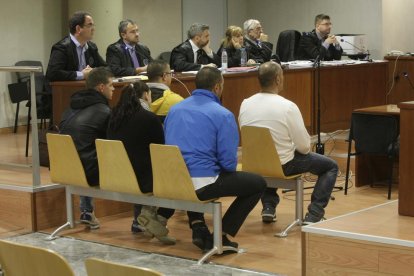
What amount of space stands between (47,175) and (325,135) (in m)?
3.47

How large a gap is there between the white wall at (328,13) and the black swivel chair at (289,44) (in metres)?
1.86

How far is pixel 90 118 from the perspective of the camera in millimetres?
6508

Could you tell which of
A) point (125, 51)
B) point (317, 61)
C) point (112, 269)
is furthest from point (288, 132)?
point (112, 269)

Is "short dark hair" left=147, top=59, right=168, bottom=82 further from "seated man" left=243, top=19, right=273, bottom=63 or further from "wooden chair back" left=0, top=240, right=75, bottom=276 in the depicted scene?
"seated man" left=243, top=19, right=273, bottom=63

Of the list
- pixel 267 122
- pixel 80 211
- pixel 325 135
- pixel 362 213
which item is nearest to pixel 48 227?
pixel 80 211

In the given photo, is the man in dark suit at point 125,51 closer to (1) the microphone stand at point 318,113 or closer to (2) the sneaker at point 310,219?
(1) the microphone stand at point 318,113

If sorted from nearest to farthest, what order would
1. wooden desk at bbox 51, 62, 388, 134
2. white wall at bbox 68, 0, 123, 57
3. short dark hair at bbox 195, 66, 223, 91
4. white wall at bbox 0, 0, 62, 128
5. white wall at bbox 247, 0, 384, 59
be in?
short dark hair at bbox 195, 66, 223, 91 < wooden desk at bbox 51, 62, 388, 134 < white wall at bbox 0, 0, 62, 128 < white wall at bbox 68, 0, 123, 57 < white wall at bbox 247, 0, 384, 59

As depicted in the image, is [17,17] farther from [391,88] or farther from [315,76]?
[391,88]

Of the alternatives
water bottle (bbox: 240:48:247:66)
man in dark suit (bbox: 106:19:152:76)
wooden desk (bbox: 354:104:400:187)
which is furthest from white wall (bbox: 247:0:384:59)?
man in dark suit (bbox: 106:19:152:76)

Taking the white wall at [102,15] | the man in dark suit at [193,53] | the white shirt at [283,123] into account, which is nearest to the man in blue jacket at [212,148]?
the white shirt at [283,123]

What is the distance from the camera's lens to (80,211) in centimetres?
695

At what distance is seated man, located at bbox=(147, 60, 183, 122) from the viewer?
679cm

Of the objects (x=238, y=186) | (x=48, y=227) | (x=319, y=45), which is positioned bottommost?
(x=48, y=227)

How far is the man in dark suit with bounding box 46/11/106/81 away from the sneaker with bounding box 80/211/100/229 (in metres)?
1.26
